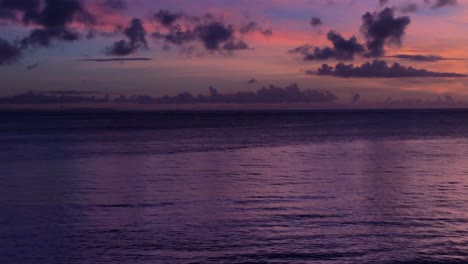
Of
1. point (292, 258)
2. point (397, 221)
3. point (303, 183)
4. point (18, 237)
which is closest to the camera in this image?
point (292, 258)

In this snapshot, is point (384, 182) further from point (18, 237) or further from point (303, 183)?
point (18, 237)

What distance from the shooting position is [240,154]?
→ 47906 millimetres

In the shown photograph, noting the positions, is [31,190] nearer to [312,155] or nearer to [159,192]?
[159,192]

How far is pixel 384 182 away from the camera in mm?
29859

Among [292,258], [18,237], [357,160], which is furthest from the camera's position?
[357,160]

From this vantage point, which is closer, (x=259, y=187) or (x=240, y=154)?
(x=259, y=187)

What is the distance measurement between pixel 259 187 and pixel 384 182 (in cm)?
695

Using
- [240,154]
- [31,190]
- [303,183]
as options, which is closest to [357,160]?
[240,154]

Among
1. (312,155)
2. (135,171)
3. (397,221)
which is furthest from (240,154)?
(397,221)

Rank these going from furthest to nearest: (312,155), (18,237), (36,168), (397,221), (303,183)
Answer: (312,155)
(36,168)
(303,183)
(397,221)
(18,237)

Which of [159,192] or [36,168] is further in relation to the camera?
[36,168]

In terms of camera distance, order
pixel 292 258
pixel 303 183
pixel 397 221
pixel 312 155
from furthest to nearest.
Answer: pixel 312 155
pixel 303 183
pixel 397 221
pixel 292 258

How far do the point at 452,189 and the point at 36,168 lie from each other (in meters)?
25.5

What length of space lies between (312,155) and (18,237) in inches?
1241
